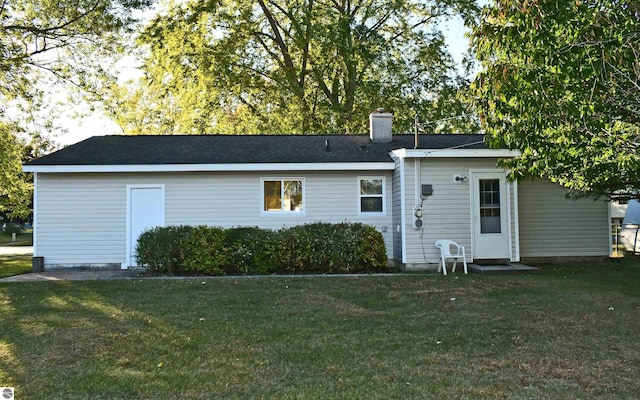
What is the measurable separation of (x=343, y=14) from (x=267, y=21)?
367 cm

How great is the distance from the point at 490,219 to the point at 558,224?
2.56 m

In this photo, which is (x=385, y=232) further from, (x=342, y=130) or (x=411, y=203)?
(x=342, y=130)

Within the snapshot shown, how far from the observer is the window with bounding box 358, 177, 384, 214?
1350 centimetres

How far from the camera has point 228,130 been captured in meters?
24.7

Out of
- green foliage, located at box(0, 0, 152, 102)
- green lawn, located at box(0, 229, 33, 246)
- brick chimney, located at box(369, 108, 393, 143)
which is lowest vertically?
green lawn, located at box(0, 229, 33, 246)

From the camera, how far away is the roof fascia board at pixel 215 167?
41.5ft

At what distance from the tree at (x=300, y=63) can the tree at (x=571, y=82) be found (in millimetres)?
16119

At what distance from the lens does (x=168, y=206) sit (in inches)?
520

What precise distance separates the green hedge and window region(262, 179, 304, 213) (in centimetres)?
135

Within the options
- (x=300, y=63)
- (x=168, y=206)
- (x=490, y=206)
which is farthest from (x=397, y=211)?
(x=300, y=63)

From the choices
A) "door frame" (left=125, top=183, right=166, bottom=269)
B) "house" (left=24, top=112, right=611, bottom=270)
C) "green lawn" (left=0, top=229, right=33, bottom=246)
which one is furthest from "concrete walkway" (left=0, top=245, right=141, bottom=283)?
"green lawn" (left=0, top=229, right=33, bottom=246)

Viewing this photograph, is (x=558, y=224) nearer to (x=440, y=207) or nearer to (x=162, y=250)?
(x=440, y=207)

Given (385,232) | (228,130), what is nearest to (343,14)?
(228,130)

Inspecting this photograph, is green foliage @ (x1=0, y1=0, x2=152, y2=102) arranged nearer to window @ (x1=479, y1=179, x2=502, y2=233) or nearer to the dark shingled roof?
the dark shingled roof
